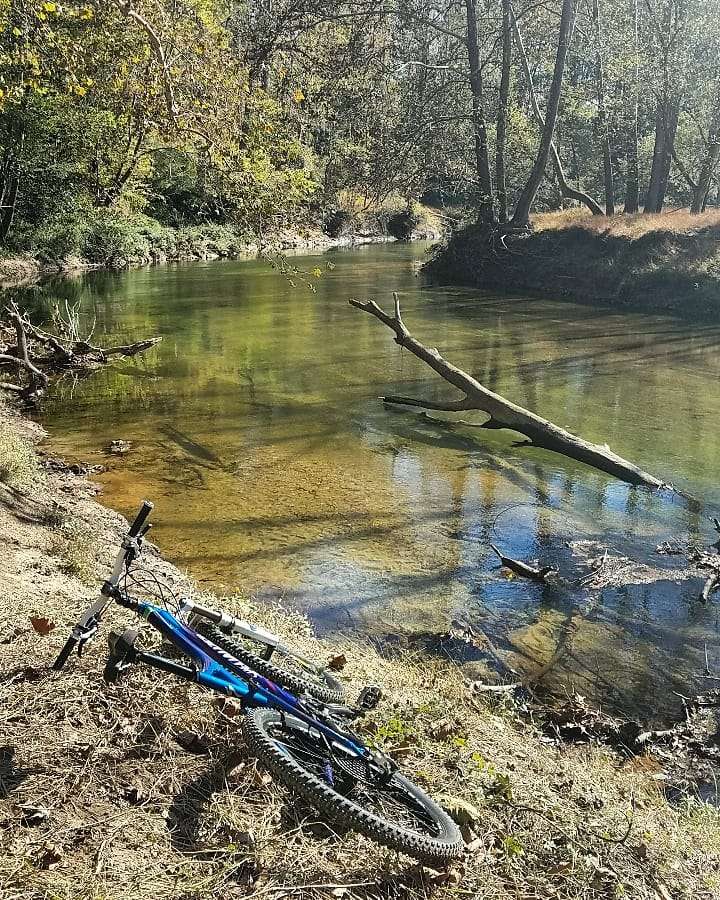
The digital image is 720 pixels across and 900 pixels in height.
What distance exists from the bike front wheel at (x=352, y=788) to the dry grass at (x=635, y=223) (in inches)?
1103

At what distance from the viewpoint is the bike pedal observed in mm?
4555

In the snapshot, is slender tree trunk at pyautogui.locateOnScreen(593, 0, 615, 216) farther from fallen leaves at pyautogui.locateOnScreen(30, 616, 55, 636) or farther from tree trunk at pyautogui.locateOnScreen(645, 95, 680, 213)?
fallen leaves at pyautogui.locateOnScreen(30, 616, 55, 636)

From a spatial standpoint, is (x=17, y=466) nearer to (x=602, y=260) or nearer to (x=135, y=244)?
(x=602, y=260)

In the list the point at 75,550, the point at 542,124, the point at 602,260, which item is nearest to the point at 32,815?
the point at 75,550

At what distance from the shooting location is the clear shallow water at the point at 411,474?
273 inches

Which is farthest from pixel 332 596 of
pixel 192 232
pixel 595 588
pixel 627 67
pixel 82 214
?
pixel 192 232

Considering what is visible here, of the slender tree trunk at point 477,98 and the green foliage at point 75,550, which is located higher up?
the slender tree trunk at point 477,98

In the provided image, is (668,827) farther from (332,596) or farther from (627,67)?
(627,67)

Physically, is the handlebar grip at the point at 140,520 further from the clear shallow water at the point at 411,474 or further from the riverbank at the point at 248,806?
the clear shallow water at the point at 411,474

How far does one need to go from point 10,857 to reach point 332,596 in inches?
173

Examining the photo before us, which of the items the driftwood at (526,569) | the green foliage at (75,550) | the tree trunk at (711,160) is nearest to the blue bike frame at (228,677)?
the green foliage at (75,550)

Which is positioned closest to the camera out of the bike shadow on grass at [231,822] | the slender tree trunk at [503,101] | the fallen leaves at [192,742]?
the bike shadow on grass at [231,822]

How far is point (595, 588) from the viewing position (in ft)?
24.7

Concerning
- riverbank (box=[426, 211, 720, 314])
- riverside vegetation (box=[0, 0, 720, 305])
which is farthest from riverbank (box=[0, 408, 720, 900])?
riverbank (box=[426, 211, 720, 314])
